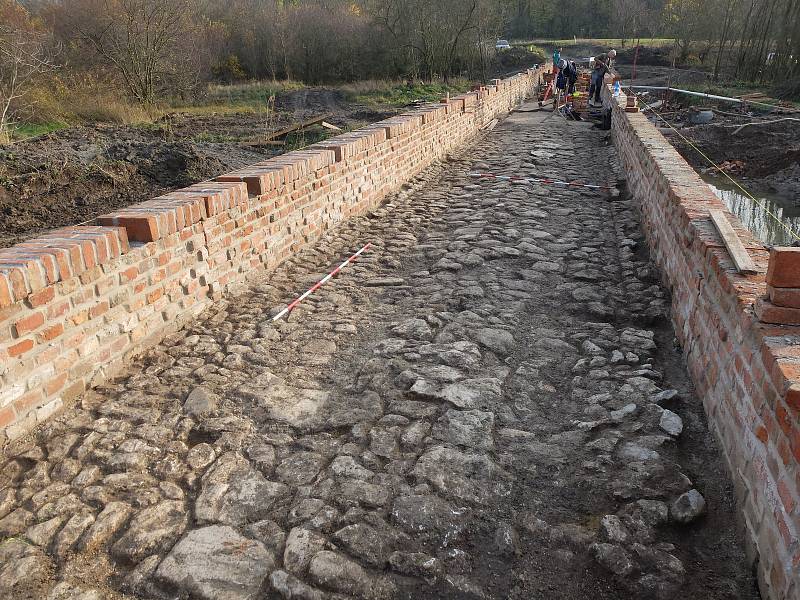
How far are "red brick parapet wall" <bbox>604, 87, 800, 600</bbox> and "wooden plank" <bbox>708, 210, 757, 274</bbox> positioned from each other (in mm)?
45

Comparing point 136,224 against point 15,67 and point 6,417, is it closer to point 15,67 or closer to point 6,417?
point 6,417

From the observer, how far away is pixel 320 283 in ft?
16.8

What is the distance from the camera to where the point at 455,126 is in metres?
11.7

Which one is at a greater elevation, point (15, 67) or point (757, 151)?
point (15, 67)

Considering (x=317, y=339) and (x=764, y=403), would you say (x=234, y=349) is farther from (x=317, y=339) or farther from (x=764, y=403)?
(x=764, y=403)

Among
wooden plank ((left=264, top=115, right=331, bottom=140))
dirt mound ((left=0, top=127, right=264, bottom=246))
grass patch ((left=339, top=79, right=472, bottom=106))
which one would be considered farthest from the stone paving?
grass patch ((left=339, top=79, right=472, bottom=106))

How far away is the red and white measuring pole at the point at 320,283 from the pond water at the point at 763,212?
6.41 meters

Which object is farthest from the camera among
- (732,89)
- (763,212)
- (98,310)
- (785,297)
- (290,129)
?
(732,89)

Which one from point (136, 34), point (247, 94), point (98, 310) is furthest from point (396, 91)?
point (98, 310)

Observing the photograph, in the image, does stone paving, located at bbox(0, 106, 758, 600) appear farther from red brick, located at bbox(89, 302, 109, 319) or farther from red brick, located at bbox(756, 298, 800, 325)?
red brick, located at bbox(756, 298, 800, 325)

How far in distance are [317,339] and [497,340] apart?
1.22 metres

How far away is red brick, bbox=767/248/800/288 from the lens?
2.29m

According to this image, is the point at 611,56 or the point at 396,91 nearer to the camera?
the point at 611,56

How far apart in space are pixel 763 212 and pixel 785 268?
1036 centimetres
